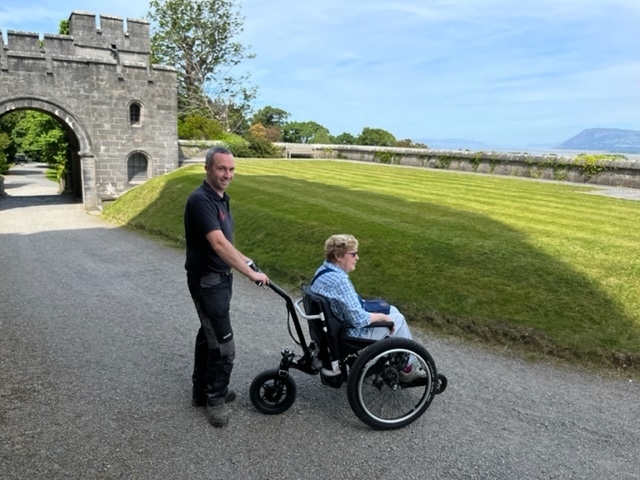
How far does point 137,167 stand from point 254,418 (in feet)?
71.3

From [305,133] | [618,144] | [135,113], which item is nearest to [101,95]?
[135,113]

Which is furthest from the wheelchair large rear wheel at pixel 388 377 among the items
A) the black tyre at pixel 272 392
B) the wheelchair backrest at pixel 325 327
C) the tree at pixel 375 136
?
the tree at pixel 375 136

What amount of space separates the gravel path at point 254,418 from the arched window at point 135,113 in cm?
1789

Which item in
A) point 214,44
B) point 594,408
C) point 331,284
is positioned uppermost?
point 214,44

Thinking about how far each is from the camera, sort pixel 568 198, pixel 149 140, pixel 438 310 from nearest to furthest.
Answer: pixel 438 310, pixel 568 198, pixel 149 140

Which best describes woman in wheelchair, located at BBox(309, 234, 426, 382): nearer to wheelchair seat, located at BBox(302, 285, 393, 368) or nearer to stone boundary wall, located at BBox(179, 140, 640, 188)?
wheelchair seat, located at BBox(302, 285, 393, 368)

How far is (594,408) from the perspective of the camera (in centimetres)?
462

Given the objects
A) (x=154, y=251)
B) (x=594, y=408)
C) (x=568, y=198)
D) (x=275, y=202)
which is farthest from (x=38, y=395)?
(x=568, y=198)

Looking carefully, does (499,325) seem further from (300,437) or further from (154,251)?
(154,251)

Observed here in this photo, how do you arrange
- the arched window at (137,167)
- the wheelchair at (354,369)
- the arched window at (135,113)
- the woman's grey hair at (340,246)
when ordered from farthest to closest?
the arched window at (137,167), the arched window at (135,113), the woman's grey hair at (340,246), the wheelchair at (354,369)

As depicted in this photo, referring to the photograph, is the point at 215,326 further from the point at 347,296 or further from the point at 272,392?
the point at 347,296

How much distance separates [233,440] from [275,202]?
388 inches

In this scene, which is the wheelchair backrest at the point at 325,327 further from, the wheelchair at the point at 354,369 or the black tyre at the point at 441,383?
the black tyre at the point at 441,383

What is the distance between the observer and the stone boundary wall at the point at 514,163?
1680 centimetres
